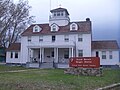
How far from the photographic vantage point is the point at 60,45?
1705 inches

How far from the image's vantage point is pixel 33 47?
44.8m

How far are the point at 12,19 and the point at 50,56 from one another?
413 inches

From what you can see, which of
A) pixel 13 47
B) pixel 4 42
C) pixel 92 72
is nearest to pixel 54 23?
pixel 13 47

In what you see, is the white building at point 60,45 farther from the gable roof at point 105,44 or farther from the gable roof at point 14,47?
the gable roof at point 14,47

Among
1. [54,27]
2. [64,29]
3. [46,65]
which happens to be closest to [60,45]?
[64,29]

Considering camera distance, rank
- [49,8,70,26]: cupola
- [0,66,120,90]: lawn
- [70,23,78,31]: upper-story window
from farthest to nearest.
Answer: [49,8,70,26]: cupola → [70,23,78,31]: upper-story window → [0,66,120,90]: lawn

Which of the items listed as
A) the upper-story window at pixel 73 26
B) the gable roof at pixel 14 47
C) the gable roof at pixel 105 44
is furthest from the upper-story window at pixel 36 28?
the gable roof at pixel 105 44

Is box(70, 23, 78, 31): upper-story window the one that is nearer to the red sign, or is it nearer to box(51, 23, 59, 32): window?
box(51, 23, 59, 32): window

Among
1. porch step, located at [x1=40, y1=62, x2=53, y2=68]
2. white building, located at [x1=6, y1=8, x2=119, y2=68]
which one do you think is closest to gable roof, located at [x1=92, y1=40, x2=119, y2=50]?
white building, located at [x1=6, y1=8, x2=119, y2=68]

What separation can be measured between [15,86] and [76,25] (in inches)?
1275

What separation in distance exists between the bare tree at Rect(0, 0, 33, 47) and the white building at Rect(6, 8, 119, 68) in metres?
3.71

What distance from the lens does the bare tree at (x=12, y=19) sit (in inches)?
1740

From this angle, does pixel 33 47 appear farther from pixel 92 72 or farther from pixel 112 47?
pixel 92 72

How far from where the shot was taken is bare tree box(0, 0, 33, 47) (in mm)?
44194
